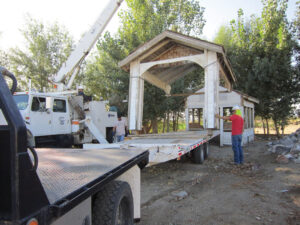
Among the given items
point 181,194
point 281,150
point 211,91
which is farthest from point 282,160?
point 181,194

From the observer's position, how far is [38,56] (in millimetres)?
18859

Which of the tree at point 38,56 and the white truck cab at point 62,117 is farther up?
the tree at point 38,56

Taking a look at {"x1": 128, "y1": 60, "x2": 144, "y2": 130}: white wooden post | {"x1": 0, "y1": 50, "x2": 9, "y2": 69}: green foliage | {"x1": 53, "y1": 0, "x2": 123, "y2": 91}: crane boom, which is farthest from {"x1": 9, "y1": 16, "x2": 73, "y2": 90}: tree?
{"x1": 128, "y1": 60, "x2": 144, "y2": 130}: white wooden post

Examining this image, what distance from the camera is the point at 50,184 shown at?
1.66 meters

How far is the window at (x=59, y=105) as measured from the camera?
8.74m

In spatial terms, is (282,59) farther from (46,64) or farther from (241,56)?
(46,64)

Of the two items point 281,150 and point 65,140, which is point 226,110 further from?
point 65,140

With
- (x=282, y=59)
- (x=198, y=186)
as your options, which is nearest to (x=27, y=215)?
(x=198, y=186)

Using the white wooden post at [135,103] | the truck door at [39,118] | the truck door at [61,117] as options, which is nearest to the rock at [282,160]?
the white wooden post at [135,103]

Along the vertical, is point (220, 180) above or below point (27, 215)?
below

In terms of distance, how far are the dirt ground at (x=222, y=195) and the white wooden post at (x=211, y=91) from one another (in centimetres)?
158

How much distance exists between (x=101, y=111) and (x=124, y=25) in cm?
821

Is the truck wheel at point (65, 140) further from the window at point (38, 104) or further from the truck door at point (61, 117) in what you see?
the window at point (38, 104)

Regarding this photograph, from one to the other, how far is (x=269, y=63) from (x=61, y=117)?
14.1 metres
